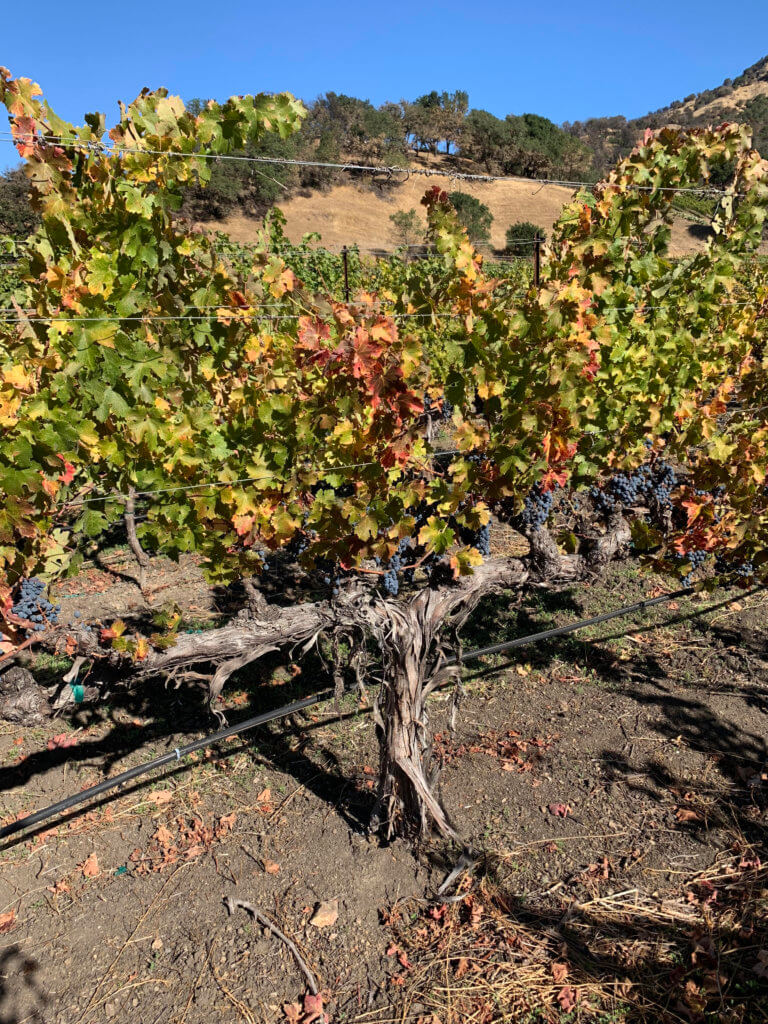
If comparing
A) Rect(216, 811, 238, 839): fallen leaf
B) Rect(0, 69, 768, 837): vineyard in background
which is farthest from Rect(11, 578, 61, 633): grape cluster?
Rect(216, 811, 238, 839): fallen leaf

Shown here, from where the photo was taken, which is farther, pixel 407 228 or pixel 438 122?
pixel 438 122

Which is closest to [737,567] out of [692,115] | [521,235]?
[521,235]

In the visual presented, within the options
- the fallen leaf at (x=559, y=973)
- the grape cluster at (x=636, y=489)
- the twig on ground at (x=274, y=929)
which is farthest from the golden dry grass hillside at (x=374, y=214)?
the fallen leaf at (x=559, y=973)

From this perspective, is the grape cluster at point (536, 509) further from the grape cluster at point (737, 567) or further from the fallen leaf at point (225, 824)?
the fallen leaf at point (225, 824)

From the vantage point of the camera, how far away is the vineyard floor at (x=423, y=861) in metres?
2.62

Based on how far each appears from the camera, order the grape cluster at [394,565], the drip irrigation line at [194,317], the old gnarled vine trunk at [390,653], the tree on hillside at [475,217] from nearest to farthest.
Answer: the drip irrigation line at [194,317], the old gnarled vine trunk at [390,653], the grape cluster at [394,565], the tree on hillside at [475,217]

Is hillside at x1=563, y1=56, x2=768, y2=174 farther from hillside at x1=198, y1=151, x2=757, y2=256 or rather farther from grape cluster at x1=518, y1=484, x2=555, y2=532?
grape cluster at x1=518, y1=484, x2=555, y2=532


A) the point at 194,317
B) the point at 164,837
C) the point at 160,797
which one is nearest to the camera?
the point at 194,317

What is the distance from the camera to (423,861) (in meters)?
3.18

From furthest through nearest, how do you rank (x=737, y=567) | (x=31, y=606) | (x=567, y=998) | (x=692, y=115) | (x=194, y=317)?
(x=692, y=115), (x=737, y=567), (x=31, y=606), (x=194, y=317), (x=567, y=998)

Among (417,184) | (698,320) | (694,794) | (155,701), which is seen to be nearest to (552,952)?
(694,794)

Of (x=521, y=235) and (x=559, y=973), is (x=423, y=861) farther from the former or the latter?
(x=521, y=235)

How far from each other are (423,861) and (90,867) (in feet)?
5.38

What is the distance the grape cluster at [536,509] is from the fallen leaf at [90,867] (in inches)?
112
